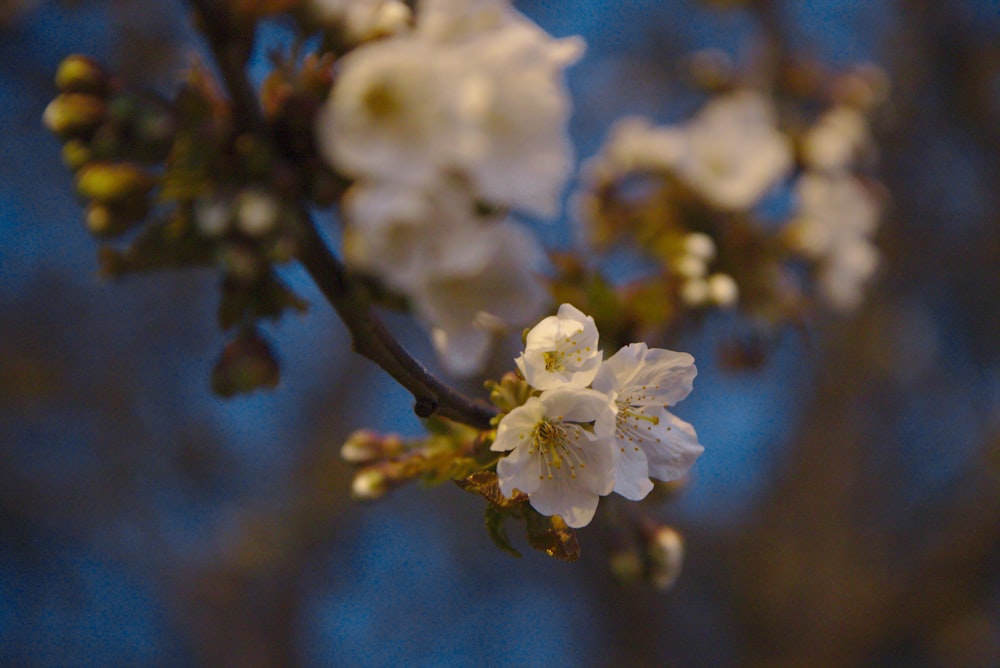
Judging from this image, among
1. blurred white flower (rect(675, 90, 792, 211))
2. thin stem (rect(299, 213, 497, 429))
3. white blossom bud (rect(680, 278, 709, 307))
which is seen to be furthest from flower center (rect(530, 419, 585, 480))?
blurred white flower (rect(675, 90, 792, 211))

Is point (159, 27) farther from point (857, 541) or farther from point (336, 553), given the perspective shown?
point (857, 541)

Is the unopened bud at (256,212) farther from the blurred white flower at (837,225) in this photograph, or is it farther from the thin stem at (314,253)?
the blurred white flower at (837,225)

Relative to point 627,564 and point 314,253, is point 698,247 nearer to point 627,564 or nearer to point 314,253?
point 627,564

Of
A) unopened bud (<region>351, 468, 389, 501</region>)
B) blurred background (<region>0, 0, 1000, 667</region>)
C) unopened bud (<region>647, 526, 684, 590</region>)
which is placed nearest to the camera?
unopened bud (<region>351, 468, 389, 501</region>)

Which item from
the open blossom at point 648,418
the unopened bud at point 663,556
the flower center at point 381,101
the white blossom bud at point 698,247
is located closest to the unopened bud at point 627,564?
the unopened bud at point 663,556

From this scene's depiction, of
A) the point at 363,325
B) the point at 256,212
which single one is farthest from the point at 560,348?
the point at 256,212

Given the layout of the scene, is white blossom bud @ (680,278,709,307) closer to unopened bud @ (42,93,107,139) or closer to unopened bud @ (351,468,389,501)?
unopened bud @ (351,468,389,501)

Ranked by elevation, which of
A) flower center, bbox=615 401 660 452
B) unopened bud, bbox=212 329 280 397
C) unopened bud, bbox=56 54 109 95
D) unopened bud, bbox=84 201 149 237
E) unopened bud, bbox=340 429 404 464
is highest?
unopened bud, bbox=56 54 109 95
